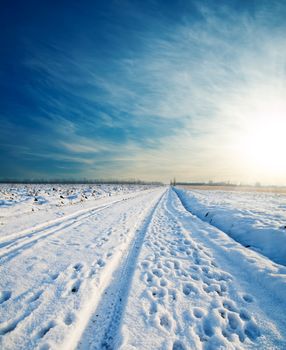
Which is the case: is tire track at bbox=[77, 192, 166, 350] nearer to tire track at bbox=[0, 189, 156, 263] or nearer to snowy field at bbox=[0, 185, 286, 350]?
snowy field at bbox=[0, 185, 286, 350]

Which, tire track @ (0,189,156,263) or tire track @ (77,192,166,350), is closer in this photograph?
tire track @ (77,192,166,350)

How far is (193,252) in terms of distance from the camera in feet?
18.8

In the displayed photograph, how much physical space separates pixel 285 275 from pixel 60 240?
22.6ft

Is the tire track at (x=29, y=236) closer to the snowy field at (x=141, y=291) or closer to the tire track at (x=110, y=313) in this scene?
the snowy field at (x=141, y=291)

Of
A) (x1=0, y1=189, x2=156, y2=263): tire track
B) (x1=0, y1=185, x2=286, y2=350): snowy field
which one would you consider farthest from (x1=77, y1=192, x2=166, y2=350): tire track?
(x1=0, y1=189, x2=156, y2=263): tire track

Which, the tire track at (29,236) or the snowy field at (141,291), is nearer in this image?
the snowy field at (141,291)

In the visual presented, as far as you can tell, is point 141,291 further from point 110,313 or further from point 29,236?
point 29,236

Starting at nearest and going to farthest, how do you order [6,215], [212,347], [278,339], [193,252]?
[212,347] < [278,339] < [193,252] < [6,215]

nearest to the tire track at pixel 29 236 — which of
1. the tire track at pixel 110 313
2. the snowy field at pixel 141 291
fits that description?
the snowy field at pixel 141 291

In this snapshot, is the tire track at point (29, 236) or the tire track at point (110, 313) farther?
the tire track at point (29, 236)

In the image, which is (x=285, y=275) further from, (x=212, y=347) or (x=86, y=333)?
(x=86, y=333)

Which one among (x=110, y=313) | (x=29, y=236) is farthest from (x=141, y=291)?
(x=29, y=236)

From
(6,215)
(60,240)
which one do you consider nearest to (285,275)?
(60,240)

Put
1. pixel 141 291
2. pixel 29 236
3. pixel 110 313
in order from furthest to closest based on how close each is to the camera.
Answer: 1. pixel 29 236
2. pixel 141 291
3. pixel 110 313
